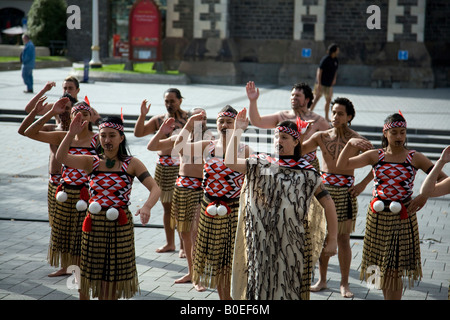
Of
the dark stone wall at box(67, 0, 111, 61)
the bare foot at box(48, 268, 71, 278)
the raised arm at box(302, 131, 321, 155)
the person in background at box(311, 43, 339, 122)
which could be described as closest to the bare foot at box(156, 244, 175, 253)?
the bare foot at box(48, 268, 71, 278)

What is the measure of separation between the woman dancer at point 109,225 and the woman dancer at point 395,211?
6.36 feet

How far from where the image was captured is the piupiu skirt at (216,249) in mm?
5727

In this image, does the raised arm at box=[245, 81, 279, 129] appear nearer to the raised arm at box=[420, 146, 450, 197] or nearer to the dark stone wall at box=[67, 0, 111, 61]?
the raised arm at box=[420, 146, 450, 197]

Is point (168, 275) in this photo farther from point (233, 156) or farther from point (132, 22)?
point (132, 22)

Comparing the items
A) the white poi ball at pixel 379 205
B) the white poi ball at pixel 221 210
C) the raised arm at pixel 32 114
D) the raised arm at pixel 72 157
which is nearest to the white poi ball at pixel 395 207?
the white poi ball at pixel 379 205

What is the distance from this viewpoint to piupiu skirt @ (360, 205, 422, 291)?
18.6 feet

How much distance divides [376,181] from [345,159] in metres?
0.42

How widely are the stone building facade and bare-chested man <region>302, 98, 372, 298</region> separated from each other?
1954 centimetres

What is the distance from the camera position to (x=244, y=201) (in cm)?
480

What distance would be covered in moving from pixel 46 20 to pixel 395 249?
121 feet

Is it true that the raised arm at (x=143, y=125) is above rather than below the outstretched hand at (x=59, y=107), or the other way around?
below

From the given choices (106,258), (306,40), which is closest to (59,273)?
(106,258)

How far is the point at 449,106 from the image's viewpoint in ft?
65.3

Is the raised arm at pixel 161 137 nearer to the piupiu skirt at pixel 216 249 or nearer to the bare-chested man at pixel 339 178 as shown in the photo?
the piupiu skirt at pixel 216 249
